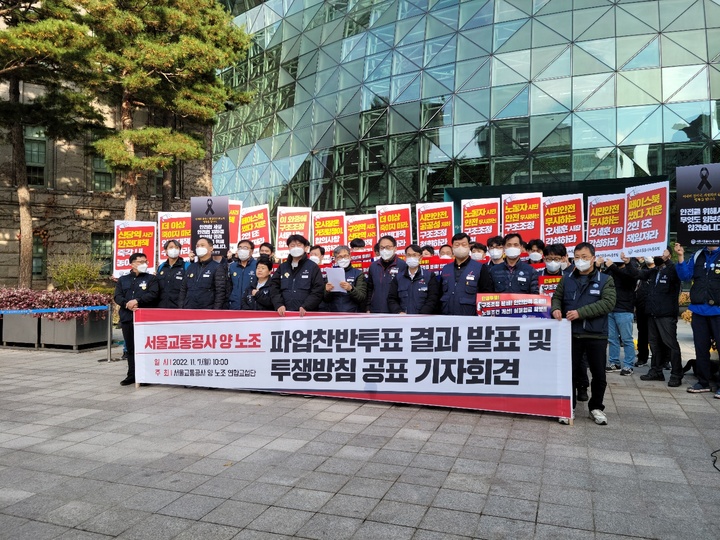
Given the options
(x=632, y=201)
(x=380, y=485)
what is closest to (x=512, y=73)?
(x=632, y=201)

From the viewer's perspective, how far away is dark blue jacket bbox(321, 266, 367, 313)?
Result: 7988 mm

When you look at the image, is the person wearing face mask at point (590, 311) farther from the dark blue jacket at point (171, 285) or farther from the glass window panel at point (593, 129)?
the glass window panel at point (593, 129)

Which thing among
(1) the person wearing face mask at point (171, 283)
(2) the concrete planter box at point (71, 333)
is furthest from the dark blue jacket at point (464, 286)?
(2) the concrete planter box at point (71, 333)

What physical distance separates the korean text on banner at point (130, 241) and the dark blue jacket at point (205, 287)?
139 inches

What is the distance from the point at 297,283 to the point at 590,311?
3.74 metres

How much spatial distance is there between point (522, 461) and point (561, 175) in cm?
1853

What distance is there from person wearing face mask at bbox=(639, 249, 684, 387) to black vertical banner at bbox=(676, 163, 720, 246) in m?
1.02

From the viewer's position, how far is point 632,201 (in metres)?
8.01

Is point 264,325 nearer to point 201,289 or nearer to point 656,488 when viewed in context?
point 201,289

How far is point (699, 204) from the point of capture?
7.20m

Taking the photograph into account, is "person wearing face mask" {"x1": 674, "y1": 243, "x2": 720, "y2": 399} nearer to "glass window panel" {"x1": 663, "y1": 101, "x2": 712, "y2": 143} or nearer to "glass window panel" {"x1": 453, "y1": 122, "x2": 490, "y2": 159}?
"glass window panel" {"x1": 663, "y1": 101, "x2": 712, "y2": 143}

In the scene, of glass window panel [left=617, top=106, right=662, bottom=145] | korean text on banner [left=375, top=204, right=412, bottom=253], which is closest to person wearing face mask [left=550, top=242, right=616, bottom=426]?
korean text on banner [left=375, top=204, right=412, bottom=253]

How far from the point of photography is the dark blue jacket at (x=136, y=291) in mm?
8562

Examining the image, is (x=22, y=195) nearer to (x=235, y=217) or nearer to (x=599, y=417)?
(x=235, y=217)
